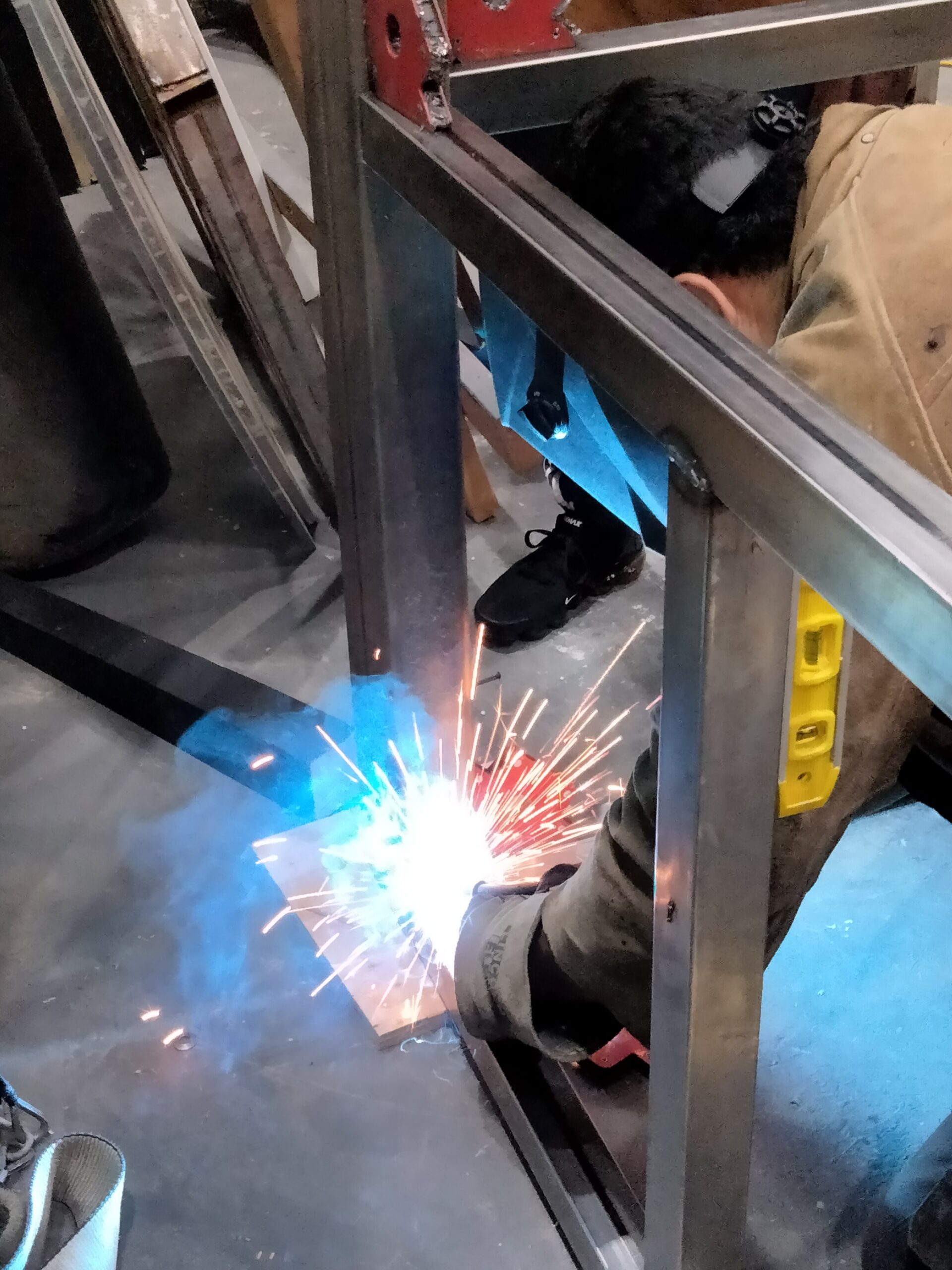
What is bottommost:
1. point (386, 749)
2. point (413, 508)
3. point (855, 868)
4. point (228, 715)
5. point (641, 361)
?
point (855, 868)

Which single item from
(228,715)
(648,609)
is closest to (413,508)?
(228,715)

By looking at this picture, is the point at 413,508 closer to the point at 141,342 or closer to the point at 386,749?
the point at 386,749

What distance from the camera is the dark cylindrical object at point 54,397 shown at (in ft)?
6.65

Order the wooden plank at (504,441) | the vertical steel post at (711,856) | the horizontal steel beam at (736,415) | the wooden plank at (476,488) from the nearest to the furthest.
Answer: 1. the horizontal steel beam at (736,415)
2. the vertical steel post at (711,856)
3. the wooden plank at (476,488)
4. the wooden plank at (504,441)

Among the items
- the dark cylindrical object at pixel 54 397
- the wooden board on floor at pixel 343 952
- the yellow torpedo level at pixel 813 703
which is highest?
the yellow torpedo level at pixel 813 703

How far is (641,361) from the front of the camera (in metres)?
0.60

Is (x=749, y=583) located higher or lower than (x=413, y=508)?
higher

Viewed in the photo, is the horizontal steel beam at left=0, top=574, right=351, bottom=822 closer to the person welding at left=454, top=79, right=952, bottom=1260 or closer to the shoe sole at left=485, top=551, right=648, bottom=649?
the shoe sole at left=485, top=551, right=648, bottom=649

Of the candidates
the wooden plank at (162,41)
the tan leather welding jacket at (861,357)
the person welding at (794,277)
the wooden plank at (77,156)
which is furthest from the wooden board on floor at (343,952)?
the wooden plank at (77,156)

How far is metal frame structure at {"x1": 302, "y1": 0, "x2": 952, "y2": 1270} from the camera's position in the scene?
1.65ft

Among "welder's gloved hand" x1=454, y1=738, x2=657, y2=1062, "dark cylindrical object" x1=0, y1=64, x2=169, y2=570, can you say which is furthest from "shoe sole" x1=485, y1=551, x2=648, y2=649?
"dark cylindrical object" x1=0, y1=64, x2=169, y2=570

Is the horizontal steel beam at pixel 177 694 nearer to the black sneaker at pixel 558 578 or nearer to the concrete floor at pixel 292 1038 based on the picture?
the concrete floor at pixel 292 1038

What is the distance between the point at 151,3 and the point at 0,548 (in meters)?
1.18

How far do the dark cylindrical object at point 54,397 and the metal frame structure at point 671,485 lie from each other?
1178 millimetres
